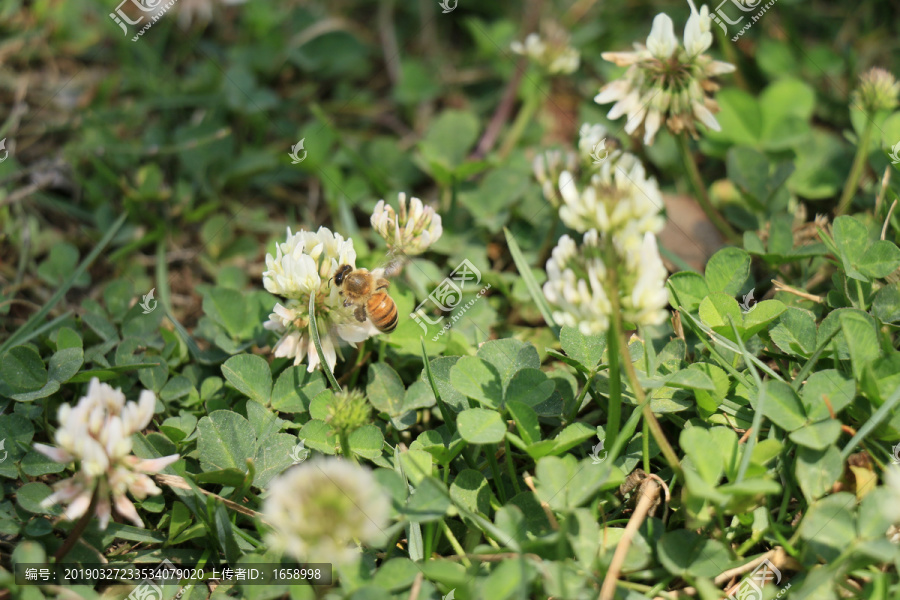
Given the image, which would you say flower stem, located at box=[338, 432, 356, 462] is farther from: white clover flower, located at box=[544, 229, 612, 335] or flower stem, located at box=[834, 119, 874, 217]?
flower stem, located at box=[834, 119, 874, 217]

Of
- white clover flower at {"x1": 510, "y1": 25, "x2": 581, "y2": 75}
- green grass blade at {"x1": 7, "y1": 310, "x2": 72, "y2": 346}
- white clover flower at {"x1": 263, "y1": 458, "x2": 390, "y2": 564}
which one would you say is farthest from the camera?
white clover flower at {"x1": 510, "y1": 25, "x2": 581, "y2": 75}

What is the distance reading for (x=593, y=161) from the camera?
2.79m

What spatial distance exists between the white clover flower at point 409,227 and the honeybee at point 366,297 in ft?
0.84

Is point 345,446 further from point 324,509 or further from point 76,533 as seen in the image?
point 76,533

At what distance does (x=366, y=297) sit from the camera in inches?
86.9

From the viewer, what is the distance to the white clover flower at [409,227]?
95.3 inches

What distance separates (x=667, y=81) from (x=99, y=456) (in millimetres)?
2106

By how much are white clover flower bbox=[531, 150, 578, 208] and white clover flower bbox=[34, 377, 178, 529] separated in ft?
5.66

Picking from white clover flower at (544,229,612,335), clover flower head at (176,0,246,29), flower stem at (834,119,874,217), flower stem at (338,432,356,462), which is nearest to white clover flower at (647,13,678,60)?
white clover flower at (544,229,612,335)

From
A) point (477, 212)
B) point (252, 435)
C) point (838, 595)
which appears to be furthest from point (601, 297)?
point (477, 212)

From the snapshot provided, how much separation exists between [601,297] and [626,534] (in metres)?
0.70

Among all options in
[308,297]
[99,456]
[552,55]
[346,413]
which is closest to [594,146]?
[552,55]

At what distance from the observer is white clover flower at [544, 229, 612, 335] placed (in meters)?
1.69

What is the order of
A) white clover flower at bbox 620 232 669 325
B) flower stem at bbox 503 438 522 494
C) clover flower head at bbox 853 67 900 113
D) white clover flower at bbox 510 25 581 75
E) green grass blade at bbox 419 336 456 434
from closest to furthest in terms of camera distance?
white clover flower at bbox 620 232 669 325 → flower stem at bbox 503 438 522 494 → green grass blade at bbox 419 336 456 434 → clover flower head at bbox 853 67 900 113 → white clover flower at bbox 510 25 581 75
